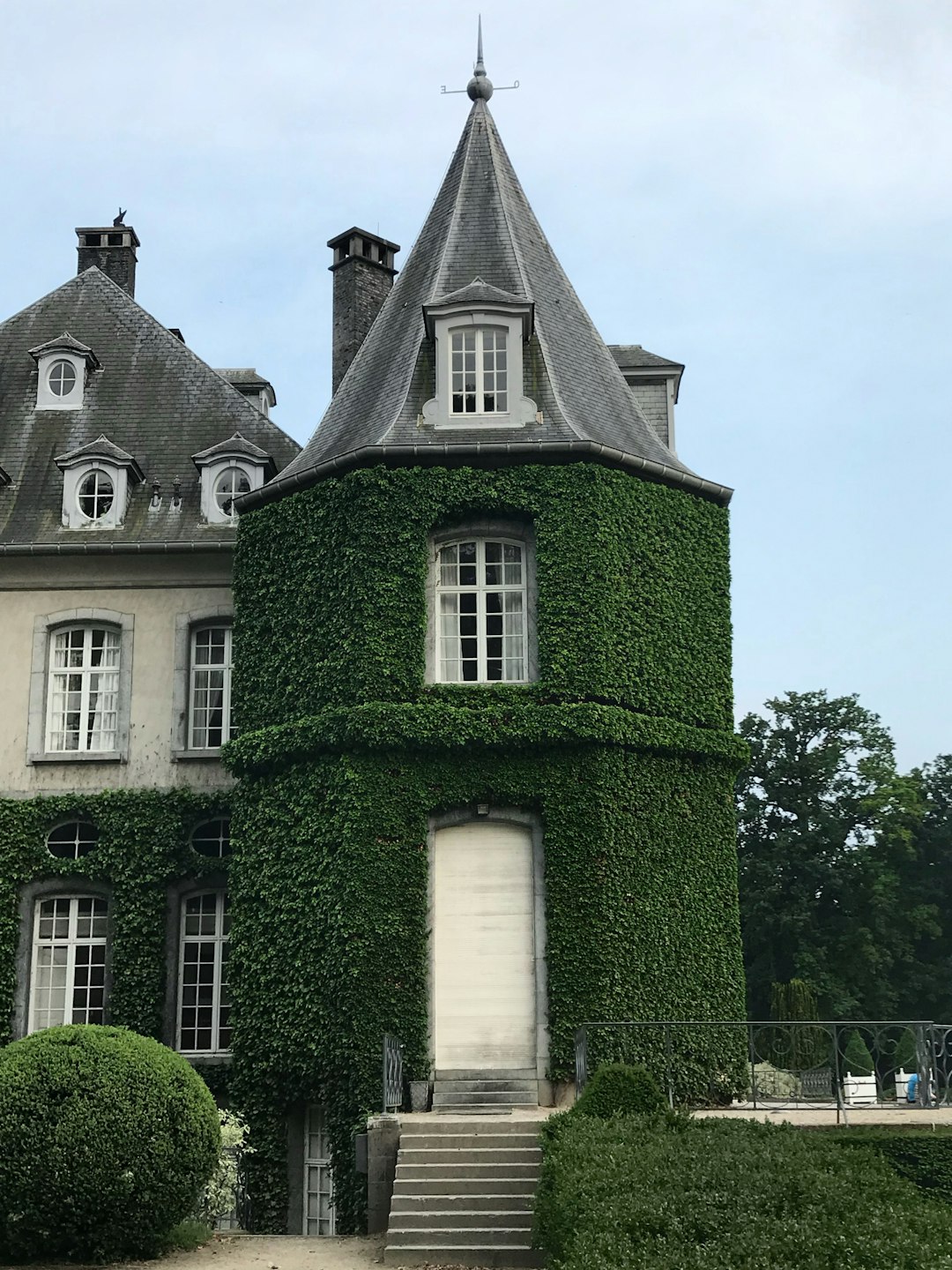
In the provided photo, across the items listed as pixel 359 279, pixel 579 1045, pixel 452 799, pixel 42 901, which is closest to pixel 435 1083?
pixel 579 1045

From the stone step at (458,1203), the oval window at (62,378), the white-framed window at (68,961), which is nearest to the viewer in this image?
the stone step at (458,1203)

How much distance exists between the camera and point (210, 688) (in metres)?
23.1

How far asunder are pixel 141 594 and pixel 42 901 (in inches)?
184

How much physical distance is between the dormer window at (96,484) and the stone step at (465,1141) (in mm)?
11239

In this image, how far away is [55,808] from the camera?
22.4m

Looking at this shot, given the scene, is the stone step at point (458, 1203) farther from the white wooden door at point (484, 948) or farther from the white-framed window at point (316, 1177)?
the white-framed window at point (316, 1177)

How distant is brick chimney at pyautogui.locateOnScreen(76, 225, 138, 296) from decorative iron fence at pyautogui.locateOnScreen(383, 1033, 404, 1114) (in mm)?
16153

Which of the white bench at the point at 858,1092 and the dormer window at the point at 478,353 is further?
the dormer window at the point at 478,353

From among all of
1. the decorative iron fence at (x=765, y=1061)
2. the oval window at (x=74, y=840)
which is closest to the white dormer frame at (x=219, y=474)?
the oval window at (x=74, y=840)

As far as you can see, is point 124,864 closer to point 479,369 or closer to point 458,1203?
point 479,369

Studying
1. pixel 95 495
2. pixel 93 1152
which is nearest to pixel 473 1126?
pixel 93 1152

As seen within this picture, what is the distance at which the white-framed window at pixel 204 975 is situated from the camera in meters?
21.9

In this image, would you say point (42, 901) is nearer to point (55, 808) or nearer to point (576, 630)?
point (55, 808)

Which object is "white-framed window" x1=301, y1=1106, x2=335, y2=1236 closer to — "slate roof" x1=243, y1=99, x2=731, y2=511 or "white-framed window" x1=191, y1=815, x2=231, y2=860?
"white-framed window" x1=191, y1=815, x2=231, y2=860
